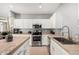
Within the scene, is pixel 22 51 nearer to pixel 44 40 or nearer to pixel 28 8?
pixel 44 40

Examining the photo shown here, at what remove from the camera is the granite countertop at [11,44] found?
46.1 inches

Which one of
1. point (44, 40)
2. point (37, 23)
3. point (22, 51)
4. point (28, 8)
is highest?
point (28, 8)

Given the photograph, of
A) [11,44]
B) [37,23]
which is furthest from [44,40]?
[11,44]

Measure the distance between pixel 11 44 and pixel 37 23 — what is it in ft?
1.35

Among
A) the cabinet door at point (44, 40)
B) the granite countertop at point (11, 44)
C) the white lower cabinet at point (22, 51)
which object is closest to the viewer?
the granite countertop at point (11, 44)

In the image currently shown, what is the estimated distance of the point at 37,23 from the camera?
151cm

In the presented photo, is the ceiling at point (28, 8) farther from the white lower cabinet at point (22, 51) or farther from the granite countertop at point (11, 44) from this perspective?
the white lower cabinet at point (22, 51)

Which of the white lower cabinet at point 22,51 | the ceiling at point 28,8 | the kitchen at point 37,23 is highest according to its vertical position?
the ceiling at point 28,8

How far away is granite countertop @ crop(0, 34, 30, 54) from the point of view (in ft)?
3.84

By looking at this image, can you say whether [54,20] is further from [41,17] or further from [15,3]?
[15,3]

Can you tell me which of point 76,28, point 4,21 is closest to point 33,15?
point 4,21

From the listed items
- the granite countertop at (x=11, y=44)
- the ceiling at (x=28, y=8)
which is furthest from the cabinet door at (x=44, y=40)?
the ceiling at (x=28, y=8)

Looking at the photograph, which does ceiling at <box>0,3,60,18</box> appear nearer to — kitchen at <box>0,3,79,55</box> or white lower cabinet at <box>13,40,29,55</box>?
kitchen at <box>0,3,79,55</box>
